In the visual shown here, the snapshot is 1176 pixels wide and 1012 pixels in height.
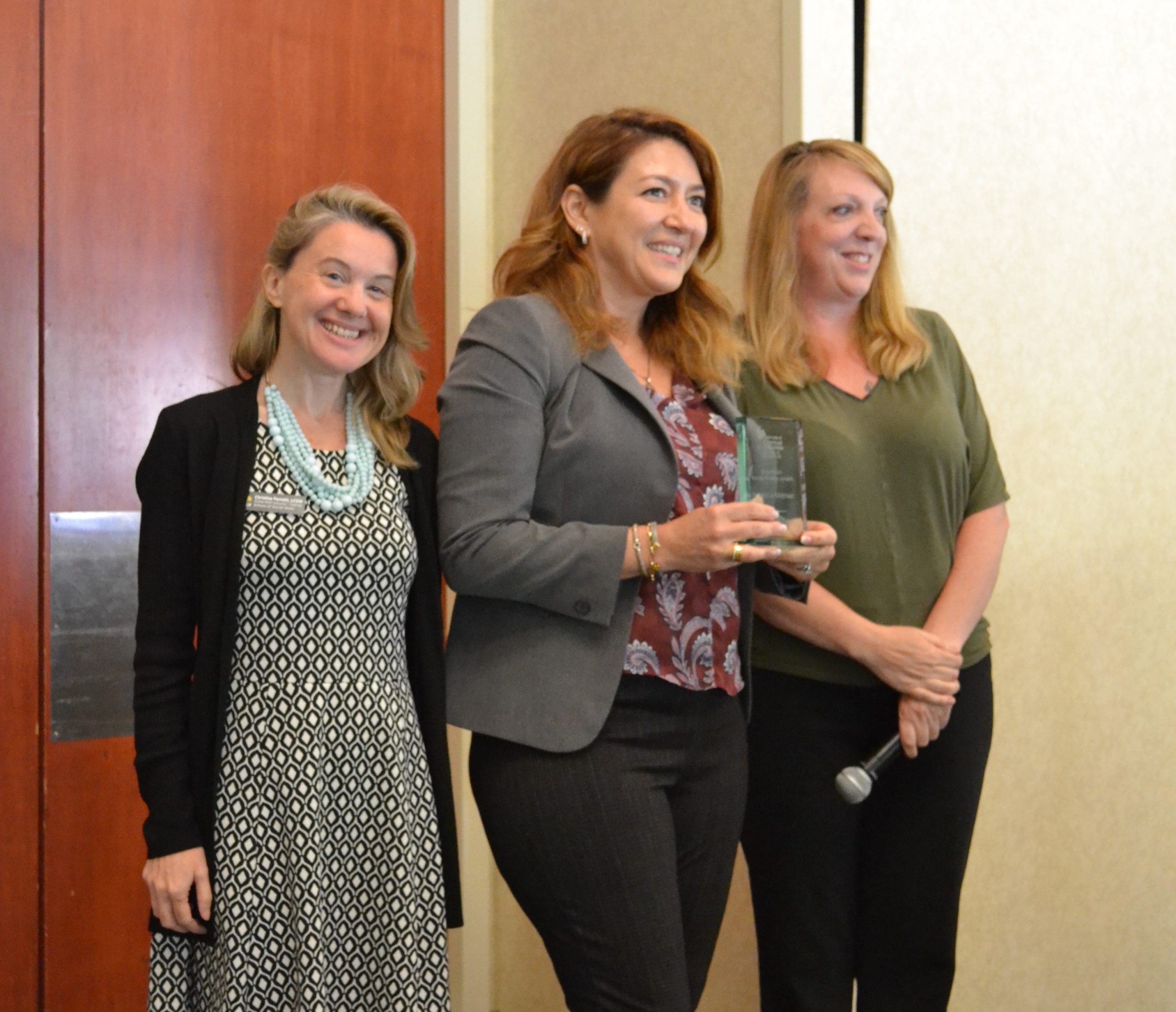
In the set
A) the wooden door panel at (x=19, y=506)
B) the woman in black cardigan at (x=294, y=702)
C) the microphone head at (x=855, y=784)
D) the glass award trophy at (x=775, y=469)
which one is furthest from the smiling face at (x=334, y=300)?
the wooden door panel at (x=19, y=506)

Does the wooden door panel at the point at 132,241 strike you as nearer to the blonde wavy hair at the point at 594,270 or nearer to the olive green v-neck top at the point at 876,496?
the blonde wavy hair at the point at 594,270

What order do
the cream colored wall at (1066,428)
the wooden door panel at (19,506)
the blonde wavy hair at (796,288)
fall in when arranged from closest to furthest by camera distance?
the blonde wavy hair at (796,288)
the wooden door panel at (19,506)
the cream colored wall at (1066,428)

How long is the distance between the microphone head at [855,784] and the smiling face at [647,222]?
0.73m

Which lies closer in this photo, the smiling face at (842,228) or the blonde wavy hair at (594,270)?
the blonde wavy hair at (594,270)

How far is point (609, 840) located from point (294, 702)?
429 mm

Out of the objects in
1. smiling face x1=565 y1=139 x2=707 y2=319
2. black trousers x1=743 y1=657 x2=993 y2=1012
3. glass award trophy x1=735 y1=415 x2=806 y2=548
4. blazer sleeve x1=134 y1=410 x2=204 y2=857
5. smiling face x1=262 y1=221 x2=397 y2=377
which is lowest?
black trousers x1=743 y1=657 x2=993 y2=1012

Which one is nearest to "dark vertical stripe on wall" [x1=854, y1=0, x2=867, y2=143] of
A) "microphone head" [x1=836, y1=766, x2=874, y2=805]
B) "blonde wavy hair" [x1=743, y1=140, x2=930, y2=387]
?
"blonde wavy hair" [x1=743, y1=140, x2=930, y2=387]

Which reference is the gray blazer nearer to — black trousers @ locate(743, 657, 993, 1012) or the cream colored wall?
black trousers @ locate(743, 657, 993, 1012)

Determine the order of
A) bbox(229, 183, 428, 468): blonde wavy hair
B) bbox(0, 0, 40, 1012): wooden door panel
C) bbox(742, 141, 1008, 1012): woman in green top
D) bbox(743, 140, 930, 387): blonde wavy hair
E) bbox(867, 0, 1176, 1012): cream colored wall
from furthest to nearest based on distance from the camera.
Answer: bbox(867, 0, 1176, 1012): cream colored wall
bbox(0, 0, 40, 1012): wooden door panel
bbox(743, 140, 930, 387): blonde wavy hair
bbox(742, 141, 1008, 1012): woman in green top
bbox(229, 183, 428, 468): blonde wavy hair

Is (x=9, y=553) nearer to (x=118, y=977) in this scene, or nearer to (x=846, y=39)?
(x=118, y=977)

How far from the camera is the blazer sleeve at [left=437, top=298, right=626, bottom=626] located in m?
1.46

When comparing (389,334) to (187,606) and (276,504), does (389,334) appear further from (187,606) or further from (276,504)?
(187,606)

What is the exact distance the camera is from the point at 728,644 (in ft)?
5.34

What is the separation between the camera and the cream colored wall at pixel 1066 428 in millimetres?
2596
